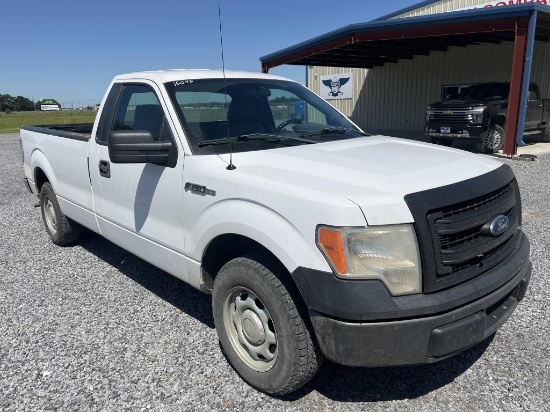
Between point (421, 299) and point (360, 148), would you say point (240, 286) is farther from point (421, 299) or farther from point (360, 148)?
point (360, 148)

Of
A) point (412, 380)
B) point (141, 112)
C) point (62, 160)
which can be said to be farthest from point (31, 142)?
point (412, 380)

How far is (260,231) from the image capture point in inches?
98.2

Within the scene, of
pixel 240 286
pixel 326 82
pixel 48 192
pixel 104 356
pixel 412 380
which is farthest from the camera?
pixel 326 82

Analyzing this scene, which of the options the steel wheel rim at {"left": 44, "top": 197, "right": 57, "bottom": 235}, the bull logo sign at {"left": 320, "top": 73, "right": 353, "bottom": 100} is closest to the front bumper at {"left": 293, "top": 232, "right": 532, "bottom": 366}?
the steel wheel rim at {"left": 44, "top": 197, "right": 57, "bottom": 235}

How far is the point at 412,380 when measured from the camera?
289cm

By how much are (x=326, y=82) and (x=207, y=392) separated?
23900 mm

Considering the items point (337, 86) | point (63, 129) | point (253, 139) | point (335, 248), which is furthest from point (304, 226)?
point (337, 86)

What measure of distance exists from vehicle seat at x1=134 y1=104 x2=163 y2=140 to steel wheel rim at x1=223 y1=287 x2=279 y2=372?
1.44 meters

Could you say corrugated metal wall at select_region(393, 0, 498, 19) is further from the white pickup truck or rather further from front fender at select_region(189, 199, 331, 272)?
front fender at select_region(189, 199, 331, 272)

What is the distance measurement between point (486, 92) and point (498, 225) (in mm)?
12743

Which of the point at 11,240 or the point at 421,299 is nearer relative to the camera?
the point at 421,299

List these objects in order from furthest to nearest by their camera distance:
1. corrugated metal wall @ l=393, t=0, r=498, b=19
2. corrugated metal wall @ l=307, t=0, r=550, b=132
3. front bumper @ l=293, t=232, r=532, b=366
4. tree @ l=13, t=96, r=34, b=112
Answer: tree @ l=13, t=96, r=34, b=112
corrugated metal wall @ l=393, t=0, r=498, b=19
corrugated metal wall @ l=307, t=0, r=550, b=132
front bumper @ l=293, t=232, r=532, b=366

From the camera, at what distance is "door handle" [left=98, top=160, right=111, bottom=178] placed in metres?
3.92

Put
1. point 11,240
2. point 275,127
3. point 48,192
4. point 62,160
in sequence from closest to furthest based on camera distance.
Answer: point 275,127 < point 62,160 < point 48,192 < point 11,240
